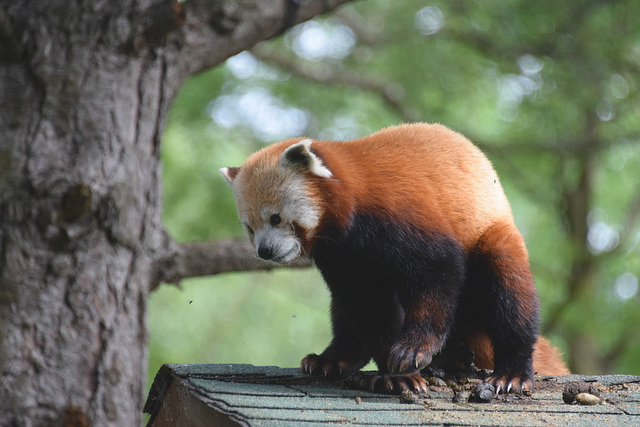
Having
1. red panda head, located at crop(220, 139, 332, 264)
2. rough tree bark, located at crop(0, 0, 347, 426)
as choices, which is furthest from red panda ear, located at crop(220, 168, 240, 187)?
rough tree bark, located at crop(0, 0, 347, 426)

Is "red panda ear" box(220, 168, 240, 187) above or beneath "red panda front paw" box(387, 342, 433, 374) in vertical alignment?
above

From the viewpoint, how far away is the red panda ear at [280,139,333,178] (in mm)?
2912

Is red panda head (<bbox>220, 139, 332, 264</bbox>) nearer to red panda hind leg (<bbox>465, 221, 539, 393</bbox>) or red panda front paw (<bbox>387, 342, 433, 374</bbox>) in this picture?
red panda front paw (<bbox>387, 342, 433, 374</bbox>)

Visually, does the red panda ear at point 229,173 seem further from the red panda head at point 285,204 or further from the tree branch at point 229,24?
the tree branch at point 229,24

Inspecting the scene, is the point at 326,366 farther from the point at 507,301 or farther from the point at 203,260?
the point at 203,260

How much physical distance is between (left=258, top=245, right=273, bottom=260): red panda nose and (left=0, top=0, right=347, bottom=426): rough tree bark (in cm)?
114

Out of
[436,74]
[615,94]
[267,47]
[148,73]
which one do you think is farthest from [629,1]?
[148,73]

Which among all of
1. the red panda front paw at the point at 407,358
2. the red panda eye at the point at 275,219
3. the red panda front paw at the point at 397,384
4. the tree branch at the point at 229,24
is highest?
the tree branch at the point at 229,24

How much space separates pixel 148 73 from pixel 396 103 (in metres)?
3.84

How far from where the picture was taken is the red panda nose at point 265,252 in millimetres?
2920

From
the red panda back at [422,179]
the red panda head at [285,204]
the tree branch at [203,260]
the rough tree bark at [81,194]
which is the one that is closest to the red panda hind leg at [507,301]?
the red panda back at [422,179]

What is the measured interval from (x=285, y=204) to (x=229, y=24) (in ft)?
5.58

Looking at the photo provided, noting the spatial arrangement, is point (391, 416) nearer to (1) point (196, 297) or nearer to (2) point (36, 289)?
(2) point (36, 289)

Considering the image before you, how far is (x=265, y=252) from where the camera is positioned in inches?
115
